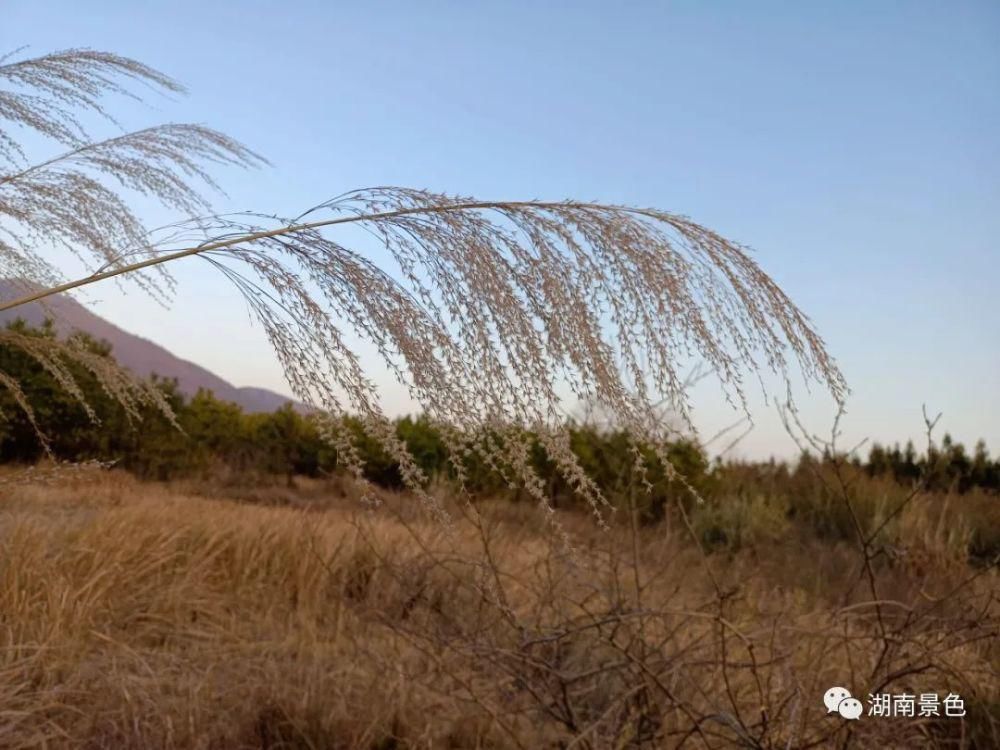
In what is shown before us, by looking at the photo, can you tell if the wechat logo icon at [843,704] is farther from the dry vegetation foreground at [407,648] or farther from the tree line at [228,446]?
the tree line at [228,446]

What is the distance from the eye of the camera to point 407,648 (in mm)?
3807

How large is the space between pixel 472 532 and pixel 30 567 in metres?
3.08

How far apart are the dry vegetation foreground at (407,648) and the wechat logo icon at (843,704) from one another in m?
0.05

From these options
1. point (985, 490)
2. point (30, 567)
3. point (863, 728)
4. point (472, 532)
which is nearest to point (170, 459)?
point (472, 532)

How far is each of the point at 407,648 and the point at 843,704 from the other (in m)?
2.22

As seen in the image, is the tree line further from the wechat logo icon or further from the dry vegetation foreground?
the wechat logo icon

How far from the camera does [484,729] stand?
2.85m

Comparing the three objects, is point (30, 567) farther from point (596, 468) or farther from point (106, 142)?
point (596, 468)

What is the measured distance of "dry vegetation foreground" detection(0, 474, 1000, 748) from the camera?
2.15 m

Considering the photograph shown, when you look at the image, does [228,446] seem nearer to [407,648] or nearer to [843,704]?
[407,648]

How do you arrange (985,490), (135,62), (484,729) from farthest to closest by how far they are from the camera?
1. (985,490)
2. (484,729)
3. (135,62)

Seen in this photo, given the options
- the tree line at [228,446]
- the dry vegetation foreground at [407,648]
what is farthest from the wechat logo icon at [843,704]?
the tree line at [228,446]

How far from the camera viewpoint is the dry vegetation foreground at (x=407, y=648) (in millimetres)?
2154

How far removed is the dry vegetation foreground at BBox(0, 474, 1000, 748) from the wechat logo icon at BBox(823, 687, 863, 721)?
0.05m
